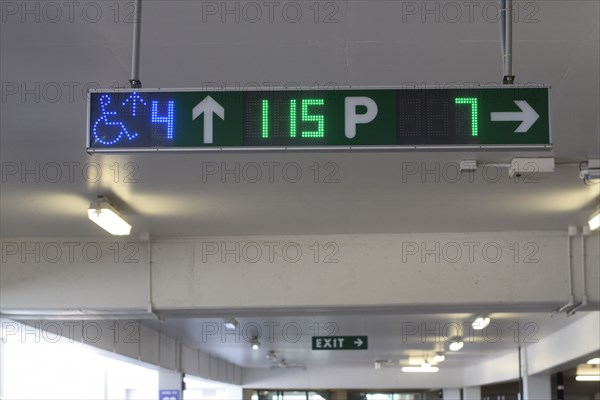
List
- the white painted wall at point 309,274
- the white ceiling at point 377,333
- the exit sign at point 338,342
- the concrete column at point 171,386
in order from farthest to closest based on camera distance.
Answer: the concrete column at point 171,386 → the white ceiling at point 377,333 → the exit sign at point 338,342 → the white painted wall at point 309,274

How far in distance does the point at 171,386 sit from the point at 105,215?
1260 cm

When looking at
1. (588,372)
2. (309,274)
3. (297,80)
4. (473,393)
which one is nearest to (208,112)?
(297,80)

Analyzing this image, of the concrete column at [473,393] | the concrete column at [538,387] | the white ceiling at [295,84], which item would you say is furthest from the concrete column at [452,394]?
the white ceiling at [295,84]

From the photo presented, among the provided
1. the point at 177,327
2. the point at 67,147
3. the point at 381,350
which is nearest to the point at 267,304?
the point at 67,147

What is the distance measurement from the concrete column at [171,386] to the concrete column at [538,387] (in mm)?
7730

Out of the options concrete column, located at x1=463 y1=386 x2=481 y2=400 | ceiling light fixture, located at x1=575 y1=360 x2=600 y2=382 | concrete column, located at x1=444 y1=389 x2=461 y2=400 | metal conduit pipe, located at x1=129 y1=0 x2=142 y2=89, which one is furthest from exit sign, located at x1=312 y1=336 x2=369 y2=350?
concrete column, located at x1=444 y1=389 x2=461 y2=400

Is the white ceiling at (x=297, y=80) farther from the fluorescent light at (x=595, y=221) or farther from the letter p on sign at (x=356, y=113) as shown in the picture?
the letter p on sign at (x=356, y=113)

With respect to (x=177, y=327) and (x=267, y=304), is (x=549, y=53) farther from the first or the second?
(x=177, y=327)

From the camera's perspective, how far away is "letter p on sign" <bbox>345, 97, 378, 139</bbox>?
3.89m

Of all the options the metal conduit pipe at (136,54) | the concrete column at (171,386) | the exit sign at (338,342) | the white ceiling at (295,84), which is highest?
the white ceiling at (295,84)

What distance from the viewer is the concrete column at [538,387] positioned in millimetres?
20203

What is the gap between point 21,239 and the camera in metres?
9.99

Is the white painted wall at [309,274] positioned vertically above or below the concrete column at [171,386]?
above

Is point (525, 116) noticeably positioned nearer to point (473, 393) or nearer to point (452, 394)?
point (473, 393)
